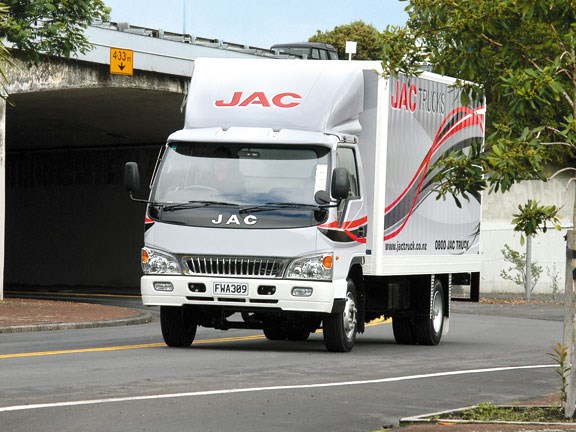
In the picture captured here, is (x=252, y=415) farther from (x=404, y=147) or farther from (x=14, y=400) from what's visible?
(x=404, y=147)

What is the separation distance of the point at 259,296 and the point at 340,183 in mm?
1581

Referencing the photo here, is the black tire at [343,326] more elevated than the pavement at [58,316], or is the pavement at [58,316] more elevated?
the black tire at [343,326]

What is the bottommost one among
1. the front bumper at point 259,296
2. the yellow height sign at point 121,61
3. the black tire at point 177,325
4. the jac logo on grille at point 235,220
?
the black tire at point 177,325

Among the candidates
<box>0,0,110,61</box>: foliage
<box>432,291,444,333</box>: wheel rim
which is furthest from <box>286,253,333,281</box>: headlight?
<box>0,0,110,61</box>: foliage

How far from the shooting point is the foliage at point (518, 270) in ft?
120

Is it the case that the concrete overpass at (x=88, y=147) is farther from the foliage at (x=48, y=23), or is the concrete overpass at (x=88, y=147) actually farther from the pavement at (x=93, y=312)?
the foliage at (x=48, y=23)

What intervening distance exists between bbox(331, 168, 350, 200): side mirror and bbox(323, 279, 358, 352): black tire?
4.41ft

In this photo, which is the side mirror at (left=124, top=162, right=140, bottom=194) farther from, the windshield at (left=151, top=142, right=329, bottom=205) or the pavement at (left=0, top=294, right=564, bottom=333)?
the pavement at (left=0, top=294, right=564, bottom=333)

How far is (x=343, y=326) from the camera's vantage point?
16.4m

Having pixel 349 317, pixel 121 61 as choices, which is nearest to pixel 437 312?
pixel 349 317

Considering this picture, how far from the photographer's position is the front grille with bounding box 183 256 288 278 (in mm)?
15672

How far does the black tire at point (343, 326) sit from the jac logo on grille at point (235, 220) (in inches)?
61.3

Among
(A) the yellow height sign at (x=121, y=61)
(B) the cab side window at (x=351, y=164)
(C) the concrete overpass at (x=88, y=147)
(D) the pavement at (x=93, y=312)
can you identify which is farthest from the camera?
(C) the concrete overpass at (x=88, y=147)

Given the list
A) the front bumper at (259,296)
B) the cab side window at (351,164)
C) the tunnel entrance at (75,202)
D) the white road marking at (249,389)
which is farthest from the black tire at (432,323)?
the tunnel entrance at (75,202)
